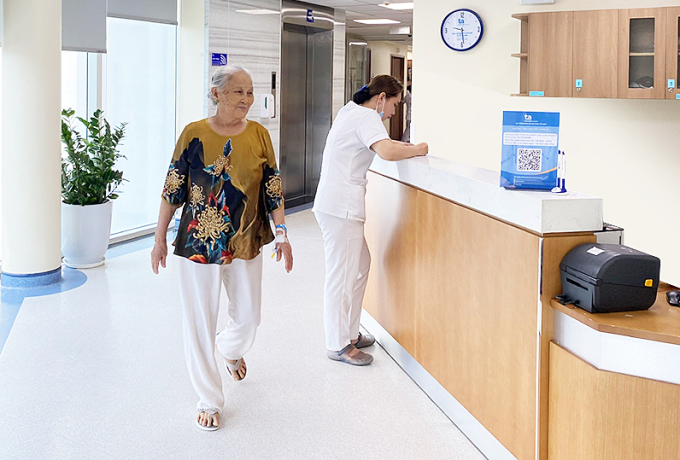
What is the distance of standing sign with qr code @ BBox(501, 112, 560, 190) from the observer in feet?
9.41

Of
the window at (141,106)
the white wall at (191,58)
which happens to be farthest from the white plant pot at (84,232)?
the white wall at (191,58)

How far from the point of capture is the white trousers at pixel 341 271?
4230 mm

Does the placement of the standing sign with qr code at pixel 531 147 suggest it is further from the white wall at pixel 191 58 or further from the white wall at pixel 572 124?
the white wall at pixel 191 58

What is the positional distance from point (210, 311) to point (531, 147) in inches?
65.6

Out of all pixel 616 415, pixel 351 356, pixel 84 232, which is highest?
pixel 84 232

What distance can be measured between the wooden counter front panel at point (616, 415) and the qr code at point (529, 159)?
2.50 feet

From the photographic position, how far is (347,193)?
13.7ft

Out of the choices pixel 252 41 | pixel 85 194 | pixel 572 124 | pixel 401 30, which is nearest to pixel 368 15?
pixel 401 30

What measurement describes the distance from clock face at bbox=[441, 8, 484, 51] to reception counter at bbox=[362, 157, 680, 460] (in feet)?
10.5

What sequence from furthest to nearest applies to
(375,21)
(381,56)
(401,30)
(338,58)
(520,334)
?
(381,56)
(401,30)
(375,21)
(338,58)
(520,334)

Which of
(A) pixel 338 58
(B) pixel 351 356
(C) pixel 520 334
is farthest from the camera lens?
(A) pixel 338 58

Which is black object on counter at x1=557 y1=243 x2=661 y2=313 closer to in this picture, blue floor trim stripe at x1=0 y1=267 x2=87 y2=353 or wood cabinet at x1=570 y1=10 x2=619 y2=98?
wood cabinet at x1=570 y1=10 x2=619 y2=98

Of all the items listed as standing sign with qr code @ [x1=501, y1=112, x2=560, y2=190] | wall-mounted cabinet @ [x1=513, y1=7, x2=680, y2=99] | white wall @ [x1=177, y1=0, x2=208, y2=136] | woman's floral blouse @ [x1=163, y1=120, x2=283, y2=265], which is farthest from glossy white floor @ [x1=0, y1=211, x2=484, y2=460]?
white wall @ [x1=177, y1=0, x2=208, y2=136]

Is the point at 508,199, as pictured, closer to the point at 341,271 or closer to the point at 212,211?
the point at 212,211
